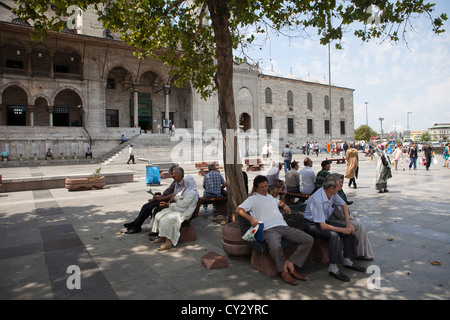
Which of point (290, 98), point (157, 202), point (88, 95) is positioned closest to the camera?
point (157, 202)

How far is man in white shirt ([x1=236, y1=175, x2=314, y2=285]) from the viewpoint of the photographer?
371 cm

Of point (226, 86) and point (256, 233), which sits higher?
point (226, 86)

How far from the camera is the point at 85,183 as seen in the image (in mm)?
11297

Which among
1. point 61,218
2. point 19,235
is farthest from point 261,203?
point 61,218

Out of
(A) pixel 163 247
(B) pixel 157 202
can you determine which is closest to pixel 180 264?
(A) pixel 163 247

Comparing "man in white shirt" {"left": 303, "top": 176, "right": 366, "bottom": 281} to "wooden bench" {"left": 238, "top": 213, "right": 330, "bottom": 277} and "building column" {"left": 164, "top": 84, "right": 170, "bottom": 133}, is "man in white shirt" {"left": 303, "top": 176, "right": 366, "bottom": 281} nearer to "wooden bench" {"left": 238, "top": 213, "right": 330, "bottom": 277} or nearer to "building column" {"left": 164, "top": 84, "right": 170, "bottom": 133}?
"wooden bench" {"left": 238, "top": 213, "right": 330, "bottom": 277}

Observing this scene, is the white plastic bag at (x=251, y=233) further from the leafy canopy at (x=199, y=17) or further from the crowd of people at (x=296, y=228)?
the leafy canopy at (x=199, y=17)

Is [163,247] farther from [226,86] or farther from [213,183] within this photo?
[226,86]

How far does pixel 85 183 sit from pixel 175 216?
769cm

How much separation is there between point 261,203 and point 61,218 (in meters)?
5.35

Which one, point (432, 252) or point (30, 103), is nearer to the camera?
point (432, 252)

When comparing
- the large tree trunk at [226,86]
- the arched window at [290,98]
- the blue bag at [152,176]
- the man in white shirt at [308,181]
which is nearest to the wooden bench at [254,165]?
the blue bag at [152,176]
